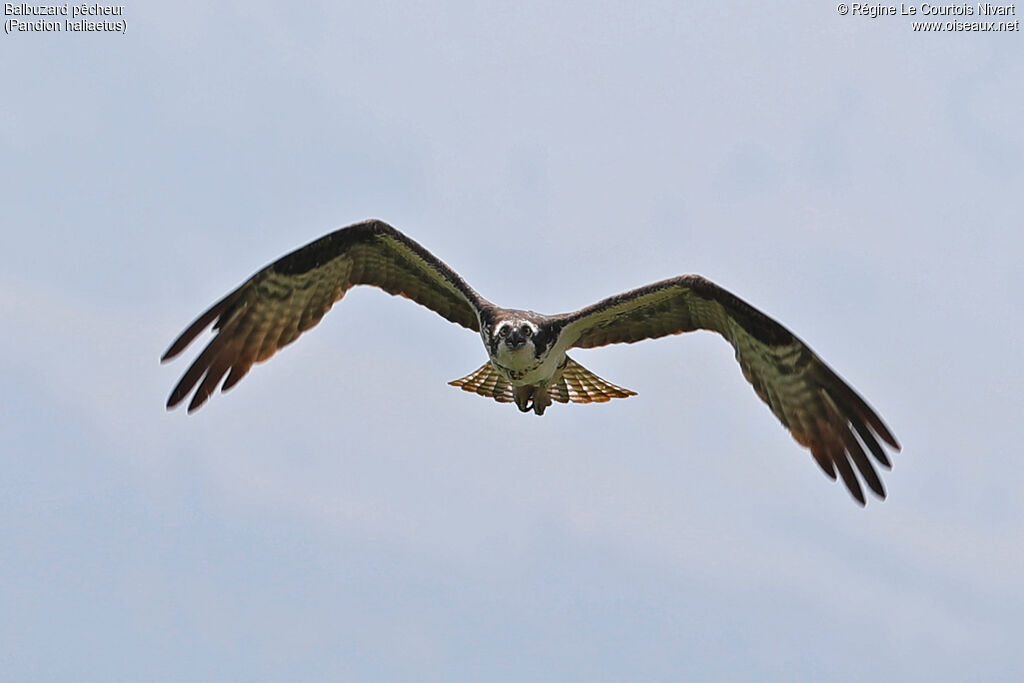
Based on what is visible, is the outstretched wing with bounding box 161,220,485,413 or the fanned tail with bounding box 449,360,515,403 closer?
the outstretched wing with bounding box 161,220,485,413

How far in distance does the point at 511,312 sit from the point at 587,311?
2.35ft

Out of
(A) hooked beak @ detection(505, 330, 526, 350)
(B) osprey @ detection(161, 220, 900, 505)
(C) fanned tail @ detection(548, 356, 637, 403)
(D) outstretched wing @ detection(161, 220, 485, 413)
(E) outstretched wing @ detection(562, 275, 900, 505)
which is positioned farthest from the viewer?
(C) fanned tail @ detection(548, 356, 637, 403)

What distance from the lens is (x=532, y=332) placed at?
45.1 feet

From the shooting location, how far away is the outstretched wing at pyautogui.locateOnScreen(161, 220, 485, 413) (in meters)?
14.2

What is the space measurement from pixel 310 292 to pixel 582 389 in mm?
3001

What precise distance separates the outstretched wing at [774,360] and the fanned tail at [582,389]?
855 millimetres

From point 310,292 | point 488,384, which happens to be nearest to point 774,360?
point 488,384

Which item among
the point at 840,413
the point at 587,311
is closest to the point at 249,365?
the point at 587,311

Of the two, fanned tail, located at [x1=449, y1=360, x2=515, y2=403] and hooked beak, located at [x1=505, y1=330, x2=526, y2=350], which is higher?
fanned tail, located at [x1=449, y1=360, x2=515, y2=403]

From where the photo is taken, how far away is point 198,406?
45.4 ft

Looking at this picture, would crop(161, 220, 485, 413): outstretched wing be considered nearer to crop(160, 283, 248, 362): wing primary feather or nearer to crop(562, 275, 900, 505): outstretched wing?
crop(160, 283, 248, 362): wing primary feather

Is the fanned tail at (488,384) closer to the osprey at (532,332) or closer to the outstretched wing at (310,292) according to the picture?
the osprey at (532,332)

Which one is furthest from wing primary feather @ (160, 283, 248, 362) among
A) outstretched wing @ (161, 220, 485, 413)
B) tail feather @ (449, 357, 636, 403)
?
tail feather @ (449, 357, 636, 403)

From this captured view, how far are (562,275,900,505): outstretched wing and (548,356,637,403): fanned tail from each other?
33.7 inches
